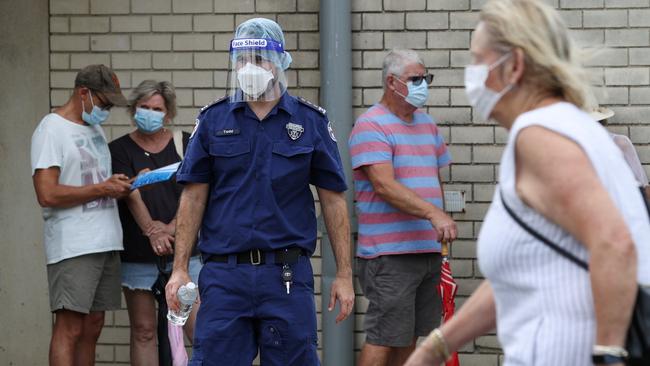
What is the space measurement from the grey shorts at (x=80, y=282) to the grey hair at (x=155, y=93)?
3.18 ft

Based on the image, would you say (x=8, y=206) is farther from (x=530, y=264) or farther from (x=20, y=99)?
(x=530, y=264)

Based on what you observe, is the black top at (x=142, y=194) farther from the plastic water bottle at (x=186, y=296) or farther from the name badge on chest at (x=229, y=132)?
the name badge on chest at (x=229, y=132)

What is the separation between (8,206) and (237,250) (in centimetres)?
314

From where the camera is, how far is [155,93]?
23.3 feet

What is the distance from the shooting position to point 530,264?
2773 millimetres

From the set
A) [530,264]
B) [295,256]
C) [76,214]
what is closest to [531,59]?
[530,264]

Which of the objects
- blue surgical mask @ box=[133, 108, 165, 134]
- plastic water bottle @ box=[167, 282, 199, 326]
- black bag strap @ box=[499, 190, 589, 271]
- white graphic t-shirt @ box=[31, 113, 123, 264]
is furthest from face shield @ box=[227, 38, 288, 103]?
black bag strap @ box=[499, 190, 589, 271]

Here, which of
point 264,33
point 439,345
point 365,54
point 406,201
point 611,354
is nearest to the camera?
point 611,354

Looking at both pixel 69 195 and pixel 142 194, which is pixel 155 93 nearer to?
pixel 142 194

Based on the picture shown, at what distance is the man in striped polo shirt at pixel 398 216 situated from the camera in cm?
660

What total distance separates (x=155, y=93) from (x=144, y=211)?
0.74m

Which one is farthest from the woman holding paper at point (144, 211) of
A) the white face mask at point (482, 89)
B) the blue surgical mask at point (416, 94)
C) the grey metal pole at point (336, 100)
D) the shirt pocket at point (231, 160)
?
the white face mask at point (482, 89)

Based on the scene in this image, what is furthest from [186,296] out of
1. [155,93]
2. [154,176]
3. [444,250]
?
[155,93]

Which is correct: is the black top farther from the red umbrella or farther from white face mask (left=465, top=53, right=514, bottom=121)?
white face mask (left=465, top=53, right=514, bottom=121)
